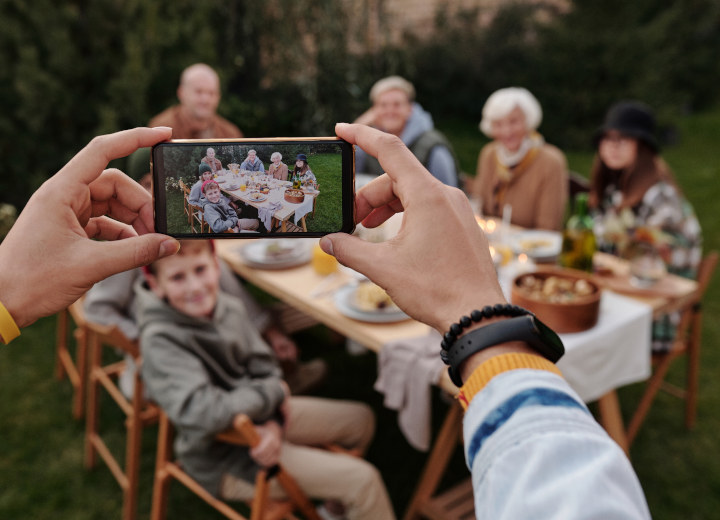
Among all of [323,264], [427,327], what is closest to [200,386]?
[427,327]

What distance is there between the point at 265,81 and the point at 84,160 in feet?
19.9

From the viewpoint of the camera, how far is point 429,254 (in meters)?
0.79

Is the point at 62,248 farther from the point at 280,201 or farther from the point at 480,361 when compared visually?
the point at 480,361

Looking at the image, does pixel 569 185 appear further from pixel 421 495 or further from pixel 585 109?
pixel 585 109

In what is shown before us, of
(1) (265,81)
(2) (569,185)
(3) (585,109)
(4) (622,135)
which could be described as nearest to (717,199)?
(3) (585,109)

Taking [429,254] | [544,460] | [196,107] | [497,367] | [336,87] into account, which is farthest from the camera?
[336,87]

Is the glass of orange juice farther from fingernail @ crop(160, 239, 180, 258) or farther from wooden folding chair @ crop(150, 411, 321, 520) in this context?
fingernail @ crop(160, 239, 180, 258)

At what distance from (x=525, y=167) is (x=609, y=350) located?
1854mm

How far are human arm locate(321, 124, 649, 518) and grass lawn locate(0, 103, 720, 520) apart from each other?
2.03 meters

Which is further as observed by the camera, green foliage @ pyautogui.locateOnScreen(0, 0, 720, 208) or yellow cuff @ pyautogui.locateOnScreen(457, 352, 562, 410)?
green foliage @ pyautogui.locateOnScreen(0, 0, 720, 208)

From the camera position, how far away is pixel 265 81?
6.57m

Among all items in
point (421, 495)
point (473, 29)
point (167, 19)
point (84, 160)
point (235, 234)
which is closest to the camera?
point (84, 160)

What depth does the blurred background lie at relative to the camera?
110 inches

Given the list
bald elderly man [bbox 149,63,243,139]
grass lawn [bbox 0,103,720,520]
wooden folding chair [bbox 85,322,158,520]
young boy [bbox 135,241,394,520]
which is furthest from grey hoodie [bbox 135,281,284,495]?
bald elderly man [bbox 149,63,243,139]
